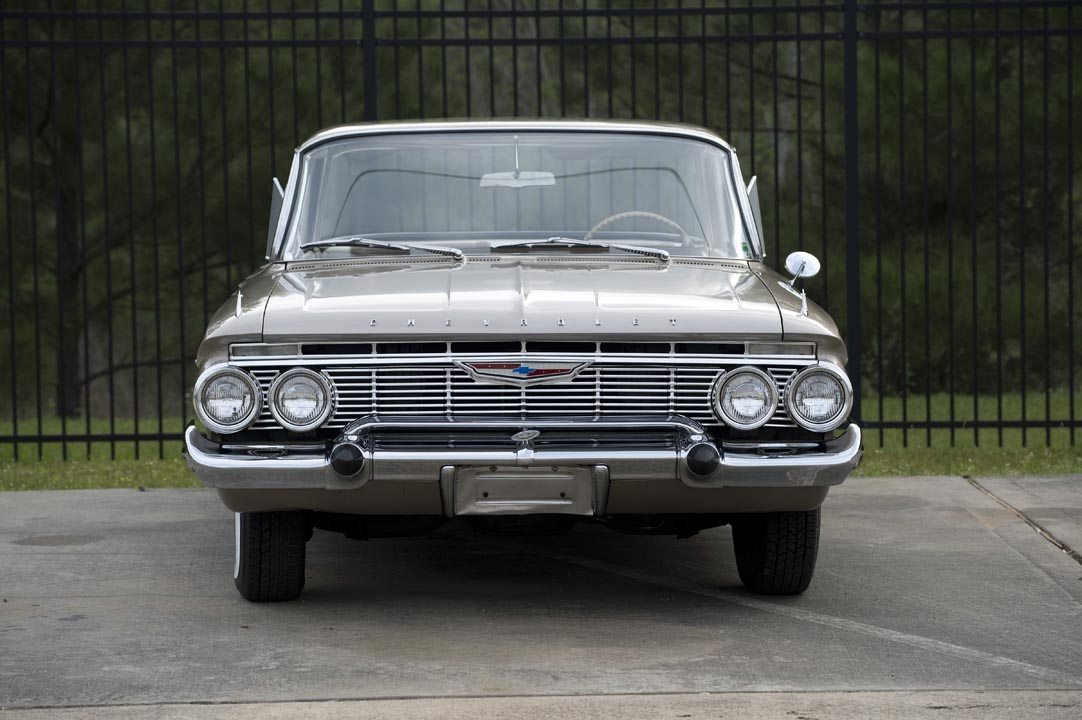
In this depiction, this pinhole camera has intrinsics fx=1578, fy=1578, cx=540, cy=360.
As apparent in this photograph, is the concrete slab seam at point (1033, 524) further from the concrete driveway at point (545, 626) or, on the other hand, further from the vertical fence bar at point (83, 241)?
the vertical fence bar at point (83, 241)

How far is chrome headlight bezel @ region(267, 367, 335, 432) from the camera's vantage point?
5.01 meters

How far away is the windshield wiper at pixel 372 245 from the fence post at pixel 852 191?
4.41 meters

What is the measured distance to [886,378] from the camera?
17734 millimetres

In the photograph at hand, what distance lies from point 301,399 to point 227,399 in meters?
0.24

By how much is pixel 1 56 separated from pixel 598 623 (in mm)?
7073

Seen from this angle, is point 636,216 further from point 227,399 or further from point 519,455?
point 227,399

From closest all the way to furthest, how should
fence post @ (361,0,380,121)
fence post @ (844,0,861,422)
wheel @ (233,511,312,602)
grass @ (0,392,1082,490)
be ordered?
wheel @ (233,511,312,602), grass @ (0,392,1082,490), fence post @ (361,0,380,121), fence post @ (844,0,861,422)

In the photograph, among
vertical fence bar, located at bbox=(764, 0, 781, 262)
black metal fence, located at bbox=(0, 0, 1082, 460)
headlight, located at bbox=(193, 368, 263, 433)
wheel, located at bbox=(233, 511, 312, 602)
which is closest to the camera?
headlight, located at bbox=(193, 368, 263, 433)

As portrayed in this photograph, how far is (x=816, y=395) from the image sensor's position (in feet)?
16.7

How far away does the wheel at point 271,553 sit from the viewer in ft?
17.8

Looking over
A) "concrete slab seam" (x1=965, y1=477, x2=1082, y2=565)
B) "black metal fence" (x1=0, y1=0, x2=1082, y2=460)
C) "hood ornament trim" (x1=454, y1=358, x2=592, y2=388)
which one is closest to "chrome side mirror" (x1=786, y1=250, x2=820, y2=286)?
"hood ornament trim" (x1=454, y1=358, x2=592, y2=388)

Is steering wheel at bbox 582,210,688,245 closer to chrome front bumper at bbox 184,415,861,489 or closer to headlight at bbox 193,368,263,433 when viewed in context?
chrome front bumper at bbox 184,415,861,489

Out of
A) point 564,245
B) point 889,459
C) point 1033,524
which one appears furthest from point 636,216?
point 889,459

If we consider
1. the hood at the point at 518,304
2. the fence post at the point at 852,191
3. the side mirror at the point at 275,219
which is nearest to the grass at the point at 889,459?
the fence post at the point at 852,191
